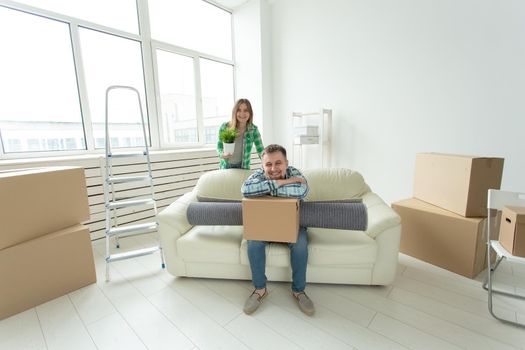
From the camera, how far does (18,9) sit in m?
2.24

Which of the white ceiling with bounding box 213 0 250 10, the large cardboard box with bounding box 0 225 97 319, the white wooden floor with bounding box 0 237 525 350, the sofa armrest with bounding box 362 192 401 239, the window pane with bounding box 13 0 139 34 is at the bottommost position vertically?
the white wooden floor with bounding box 0 237 525 350

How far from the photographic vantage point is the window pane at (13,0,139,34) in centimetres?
241

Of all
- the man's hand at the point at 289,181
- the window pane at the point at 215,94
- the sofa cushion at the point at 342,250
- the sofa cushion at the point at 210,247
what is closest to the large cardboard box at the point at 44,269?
the sofa cushion at the point at 210,247

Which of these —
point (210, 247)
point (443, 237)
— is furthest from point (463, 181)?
point (210, 247)

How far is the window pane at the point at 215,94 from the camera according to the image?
387 centimetres

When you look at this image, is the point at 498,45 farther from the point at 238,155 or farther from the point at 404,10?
the point at 238,155

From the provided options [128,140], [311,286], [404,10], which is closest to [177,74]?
[128,140]

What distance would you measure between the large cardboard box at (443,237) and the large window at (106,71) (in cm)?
294

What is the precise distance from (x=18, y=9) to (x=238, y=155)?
240 centimetres

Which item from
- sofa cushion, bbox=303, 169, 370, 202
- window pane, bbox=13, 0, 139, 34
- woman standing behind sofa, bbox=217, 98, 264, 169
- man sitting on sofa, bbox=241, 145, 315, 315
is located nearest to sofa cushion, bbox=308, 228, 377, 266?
man sitting on sofa, bbox=241, 145, 315, 315

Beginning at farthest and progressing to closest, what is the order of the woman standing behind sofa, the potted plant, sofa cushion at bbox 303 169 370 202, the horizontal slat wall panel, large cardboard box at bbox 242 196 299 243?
1. the horizontal slat wall panel
2. the woman standing behind sofa
3. the potted plant
4. sofa cushion at bbox 303 169 370 202
5. large cardboard box at bbox 242 196 299 243

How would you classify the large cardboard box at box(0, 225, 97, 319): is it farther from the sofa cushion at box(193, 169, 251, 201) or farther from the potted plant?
the potted plant

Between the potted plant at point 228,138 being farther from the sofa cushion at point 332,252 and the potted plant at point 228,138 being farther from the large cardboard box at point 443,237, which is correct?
the large cardboard box at point 443,237

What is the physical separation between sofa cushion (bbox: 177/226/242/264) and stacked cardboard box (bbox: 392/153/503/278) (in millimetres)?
1444
